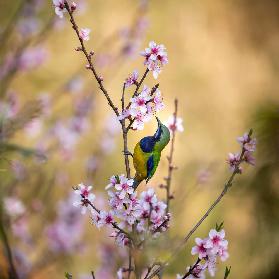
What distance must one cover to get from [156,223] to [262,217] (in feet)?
4.61

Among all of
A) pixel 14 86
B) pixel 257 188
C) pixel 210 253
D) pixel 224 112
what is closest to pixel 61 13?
pixel 210 253

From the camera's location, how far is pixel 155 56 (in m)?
1.25

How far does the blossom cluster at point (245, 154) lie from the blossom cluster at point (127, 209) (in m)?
0.22

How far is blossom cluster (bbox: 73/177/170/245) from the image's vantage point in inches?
48.8

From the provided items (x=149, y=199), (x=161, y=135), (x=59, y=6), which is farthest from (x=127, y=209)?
(x=59, y=6)

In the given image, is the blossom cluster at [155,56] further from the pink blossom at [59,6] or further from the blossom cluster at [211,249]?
the blossom cluster at [211,249]

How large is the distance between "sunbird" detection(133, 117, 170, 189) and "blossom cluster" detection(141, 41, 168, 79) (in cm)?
13

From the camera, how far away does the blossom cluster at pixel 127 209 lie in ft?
4.07

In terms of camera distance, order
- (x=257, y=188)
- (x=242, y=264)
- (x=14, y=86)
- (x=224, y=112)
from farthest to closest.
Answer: (x=224, y=112) → (x=14, y=86) → (x=242, y=264) → (x=257, y=188)

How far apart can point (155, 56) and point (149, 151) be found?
0.23m

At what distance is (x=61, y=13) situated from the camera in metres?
1.25

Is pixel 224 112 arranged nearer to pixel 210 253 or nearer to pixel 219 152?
pixel 219 152

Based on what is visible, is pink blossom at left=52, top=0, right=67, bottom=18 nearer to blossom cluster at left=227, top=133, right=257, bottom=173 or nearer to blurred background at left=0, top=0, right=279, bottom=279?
blossom cluster at left=227, top=133, right=257, bottom=173

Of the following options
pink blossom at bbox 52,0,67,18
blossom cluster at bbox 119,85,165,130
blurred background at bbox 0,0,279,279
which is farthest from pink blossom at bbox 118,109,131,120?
blurred background at bbox 0,0,279,279
